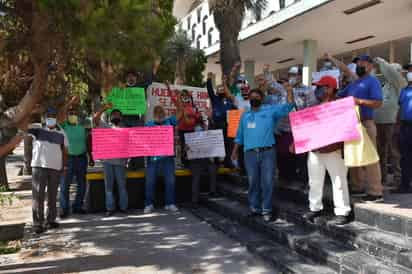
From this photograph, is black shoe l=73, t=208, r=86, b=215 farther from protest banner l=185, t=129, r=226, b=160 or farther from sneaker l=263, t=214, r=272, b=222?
sneaker l=263, t=214, r=272, b=222

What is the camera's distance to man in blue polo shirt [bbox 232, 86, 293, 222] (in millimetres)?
5070

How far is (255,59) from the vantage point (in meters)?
24.2

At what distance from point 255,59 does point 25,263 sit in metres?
21.2

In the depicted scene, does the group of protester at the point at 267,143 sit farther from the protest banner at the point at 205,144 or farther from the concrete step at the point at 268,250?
the concrete step at the point at 268,250

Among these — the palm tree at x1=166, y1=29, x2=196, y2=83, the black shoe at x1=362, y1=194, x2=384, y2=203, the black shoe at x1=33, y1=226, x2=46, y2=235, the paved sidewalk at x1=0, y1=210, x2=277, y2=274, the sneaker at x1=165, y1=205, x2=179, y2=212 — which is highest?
the palm tree at x1=166, y1=29, x2=196, y2=83

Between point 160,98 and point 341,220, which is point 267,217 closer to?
point 341,220

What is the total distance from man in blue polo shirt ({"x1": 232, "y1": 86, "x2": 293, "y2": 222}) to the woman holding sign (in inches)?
81.9

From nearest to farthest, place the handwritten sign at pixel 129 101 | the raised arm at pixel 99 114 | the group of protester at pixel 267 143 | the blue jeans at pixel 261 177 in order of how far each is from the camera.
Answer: the group of protester at pixel 267 143
the blue jeans at pixel 261 177
the raised arm at pixel 99 114
the handwritten sign at pixel 129 101

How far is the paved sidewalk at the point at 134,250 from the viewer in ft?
14.2

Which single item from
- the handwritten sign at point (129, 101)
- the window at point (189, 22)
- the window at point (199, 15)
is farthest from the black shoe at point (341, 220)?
the window at point (189, 22)

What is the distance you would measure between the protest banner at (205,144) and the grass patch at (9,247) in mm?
3103

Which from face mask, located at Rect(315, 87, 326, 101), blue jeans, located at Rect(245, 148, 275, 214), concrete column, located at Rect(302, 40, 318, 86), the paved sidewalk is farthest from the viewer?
concrete column, located at Rect(302, 40, 318, 86)

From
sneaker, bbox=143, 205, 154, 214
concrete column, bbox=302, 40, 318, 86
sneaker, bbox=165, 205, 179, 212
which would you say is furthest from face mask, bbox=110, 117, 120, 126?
concrete column, bbox=302, 40, 318, 86

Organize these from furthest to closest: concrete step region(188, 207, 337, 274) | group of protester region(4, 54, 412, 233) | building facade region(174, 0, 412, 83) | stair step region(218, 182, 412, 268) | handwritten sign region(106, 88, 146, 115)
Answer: building facade region(174, 0, 412, 83)
handwritten sign region(106, 88, 146, 115)
group of protester region(4, 54, 412, 233)
concrete step region(188, 207, 337, 274)
stair step region(218, 182, 412, 268)
